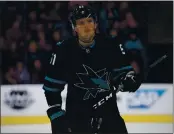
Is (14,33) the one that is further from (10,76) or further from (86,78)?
(86,78)

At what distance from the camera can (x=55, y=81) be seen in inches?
115

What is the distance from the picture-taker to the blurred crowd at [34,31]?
4.06 m

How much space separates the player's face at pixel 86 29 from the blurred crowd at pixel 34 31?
3.33 feet

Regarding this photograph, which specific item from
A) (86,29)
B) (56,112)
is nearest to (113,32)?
(86,29)

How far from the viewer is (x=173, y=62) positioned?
13.7ft

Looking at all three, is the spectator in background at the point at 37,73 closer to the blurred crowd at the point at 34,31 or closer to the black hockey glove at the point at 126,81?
the blurred crowd at the point at 34,31

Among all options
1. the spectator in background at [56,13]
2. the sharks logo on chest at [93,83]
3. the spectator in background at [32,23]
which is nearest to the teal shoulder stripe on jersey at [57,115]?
the sharks logo on chest at [93,83]

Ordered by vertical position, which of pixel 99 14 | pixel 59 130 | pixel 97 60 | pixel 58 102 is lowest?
pixel 59 130

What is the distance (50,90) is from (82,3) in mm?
1295

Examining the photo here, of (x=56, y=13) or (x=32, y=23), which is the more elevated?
(x=56, y=13)

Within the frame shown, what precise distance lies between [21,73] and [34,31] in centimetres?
45

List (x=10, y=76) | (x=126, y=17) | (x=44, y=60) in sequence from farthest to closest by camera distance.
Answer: (x=10, y=76)
(x=126, y=17)
(x=44, y=60)

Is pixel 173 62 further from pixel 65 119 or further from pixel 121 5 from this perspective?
pixel 65 119

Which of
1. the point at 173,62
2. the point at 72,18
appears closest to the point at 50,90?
the point at 72,18
